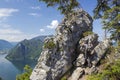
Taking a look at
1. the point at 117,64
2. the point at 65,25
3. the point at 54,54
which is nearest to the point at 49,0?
the point at 65,25

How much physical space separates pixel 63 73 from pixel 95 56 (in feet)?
16.4

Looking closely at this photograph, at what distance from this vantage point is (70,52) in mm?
30141

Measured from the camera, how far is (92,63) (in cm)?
2792

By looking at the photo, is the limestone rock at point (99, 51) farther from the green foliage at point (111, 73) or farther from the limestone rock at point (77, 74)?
the green foliage at point (111, 73)

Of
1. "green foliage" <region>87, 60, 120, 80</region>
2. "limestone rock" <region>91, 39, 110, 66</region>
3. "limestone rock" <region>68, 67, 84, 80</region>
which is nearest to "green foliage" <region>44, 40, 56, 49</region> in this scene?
"limestone rock" <region>68, 67, 84, 80</region>

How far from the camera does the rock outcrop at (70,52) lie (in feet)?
92.7

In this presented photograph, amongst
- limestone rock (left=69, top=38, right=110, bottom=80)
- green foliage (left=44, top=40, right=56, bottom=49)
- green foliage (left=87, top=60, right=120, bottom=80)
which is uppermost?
green foliage (left=44, top=40, right=56, bottom=49)

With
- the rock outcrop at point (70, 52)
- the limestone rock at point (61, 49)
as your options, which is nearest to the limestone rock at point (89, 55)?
the rock outcrop at point (70, 52)

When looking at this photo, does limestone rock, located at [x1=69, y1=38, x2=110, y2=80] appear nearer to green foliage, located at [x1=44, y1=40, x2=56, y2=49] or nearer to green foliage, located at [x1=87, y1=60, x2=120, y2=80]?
green foliage, located at [x1=44, y1=40, x2=56, y2=49]

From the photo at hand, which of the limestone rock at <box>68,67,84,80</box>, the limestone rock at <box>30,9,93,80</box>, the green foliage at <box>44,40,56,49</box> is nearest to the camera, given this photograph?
the limestone rock at <box>68,67,84,80</box>

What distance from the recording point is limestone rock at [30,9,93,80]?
28.6m

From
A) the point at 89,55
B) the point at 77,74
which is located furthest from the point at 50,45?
the point at 89,55

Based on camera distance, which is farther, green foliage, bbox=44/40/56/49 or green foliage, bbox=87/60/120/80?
green foliage, bbox=44/40/56/49

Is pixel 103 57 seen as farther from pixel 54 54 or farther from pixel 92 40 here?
pixel 54 54
